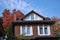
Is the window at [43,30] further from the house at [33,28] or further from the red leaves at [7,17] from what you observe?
the red leaves at [7,17]

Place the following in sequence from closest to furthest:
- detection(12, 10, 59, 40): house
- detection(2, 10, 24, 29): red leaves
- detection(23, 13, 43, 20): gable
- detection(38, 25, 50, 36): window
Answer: detection(12, 10, 59, 40): house → detection(38, 25, 50, 36): window → detection(23, 13, 43, 20): gable → detection(2, 10, 24, 29): red leaves

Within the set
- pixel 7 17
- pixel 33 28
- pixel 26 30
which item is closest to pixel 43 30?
pixel 33 28

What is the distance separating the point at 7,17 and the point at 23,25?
22.2 m

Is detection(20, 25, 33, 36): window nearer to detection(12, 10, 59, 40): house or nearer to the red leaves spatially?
detection(12, 10, 59, 40): house

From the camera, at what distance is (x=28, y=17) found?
33094 millimetres

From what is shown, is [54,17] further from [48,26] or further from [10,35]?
[10,35]

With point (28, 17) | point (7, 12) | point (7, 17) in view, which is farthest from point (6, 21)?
point (28, 17)

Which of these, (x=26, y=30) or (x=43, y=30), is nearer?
(x=26, y=30)

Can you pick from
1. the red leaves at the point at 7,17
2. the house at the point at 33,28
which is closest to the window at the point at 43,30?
the house at the point at 33,28

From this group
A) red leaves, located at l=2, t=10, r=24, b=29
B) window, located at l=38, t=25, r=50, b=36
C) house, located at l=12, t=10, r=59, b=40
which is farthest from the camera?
red leaves, located at l=2, t=10, r=24, b=29

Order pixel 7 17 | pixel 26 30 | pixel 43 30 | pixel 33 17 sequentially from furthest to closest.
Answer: pixel 7 17 < pixel 33 17 < pixel 43 30 < pixel 26 30

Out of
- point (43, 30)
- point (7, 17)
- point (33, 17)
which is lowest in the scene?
point (43, 30)

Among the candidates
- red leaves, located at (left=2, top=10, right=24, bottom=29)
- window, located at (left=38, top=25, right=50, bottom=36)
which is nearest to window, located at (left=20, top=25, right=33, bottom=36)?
window, located at (left=38, top=25, right=50, bottom=36)

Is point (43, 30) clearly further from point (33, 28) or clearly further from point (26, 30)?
point (26, 30)
